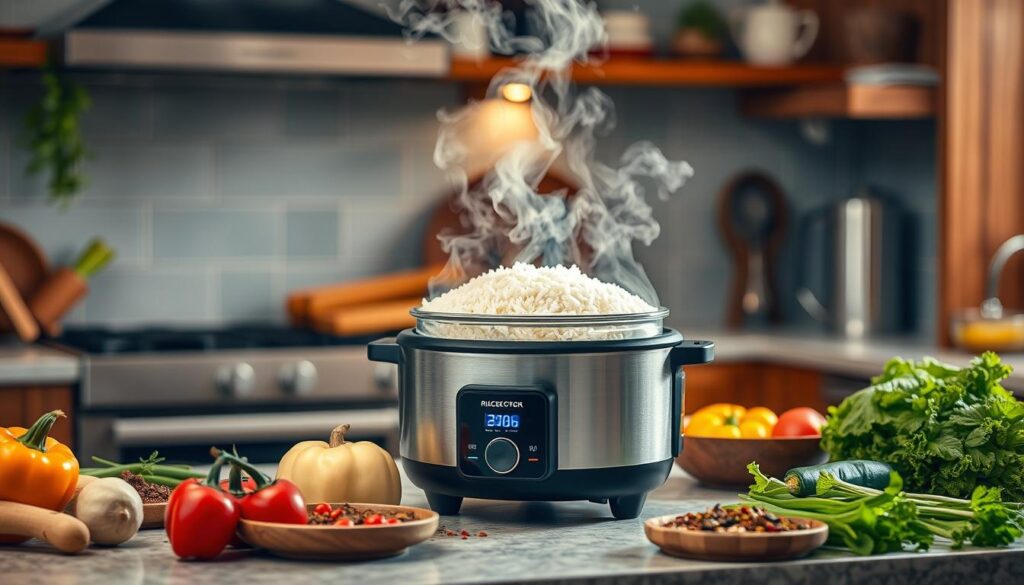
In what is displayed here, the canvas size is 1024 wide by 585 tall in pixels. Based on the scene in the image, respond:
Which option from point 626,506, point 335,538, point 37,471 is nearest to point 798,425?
point 626,506

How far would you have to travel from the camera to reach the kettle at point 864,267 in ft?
13.7

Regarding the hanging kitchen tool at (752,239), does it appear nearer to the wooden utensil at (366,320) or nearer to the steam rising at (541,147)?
the steam rising at (541,147)

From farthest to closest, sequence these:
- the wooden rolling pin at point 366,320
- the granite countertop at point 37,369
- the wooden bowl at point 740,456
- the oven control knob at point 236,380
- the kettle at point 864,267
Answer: the kettle at point 864,267 → the wooden rolling pin at point 366,320 → the oven control knob at point 236,380 → the granite countertop at point 37,369 → the wooden bowl at point 740,456

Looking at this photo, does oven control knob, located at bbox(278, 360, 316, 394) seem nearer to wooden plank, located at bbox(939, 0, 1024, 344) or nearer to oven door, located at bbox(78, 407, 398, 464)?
oven door, located at bbox(78, 407, 398, 464)

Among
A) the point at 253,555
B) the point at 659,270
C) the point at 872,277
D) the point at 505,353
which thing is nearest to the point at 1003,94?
the point at 872,277

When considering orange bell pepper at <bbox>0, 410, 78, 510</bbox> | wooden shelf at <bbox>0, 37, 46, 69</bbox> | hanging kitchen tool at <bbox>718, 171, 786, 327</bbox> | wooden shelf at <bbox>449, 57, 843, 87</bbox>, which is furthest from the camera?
hanging kitchen tool at <bbox>718, 171, 786, 327</bbox>

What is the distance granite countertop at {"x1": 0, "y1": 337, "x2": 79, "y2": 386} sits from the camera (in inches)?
128

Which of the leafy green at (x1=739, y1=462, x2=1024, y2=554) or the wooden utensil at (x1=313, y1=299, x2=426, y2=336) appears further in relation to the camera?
the wooden utensil at (x1=313, y1=299, x2=426, y2=336)

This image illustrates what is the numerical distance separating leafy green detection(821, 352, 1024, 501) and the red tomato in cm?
11

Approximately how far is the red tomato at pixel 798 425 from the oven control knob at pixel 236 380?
1743 mm

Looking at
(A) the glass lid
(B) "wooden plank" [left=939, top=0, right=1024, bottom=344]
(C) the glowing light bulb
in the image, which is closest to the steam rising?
(C) the glowing light bulb

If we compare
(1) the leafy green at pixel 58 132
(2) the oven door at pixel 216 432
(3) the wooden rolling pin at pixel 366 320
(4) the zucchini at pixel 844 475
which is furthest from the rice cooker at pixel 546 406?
(1) the leafy green at pixel 58 132

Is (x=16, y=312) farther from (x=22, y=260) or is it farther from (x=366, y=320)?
(x=366, y=320)

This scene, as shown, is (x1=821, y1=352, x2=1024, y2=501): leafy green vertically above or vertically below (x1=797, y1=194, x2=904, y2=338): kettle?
below
